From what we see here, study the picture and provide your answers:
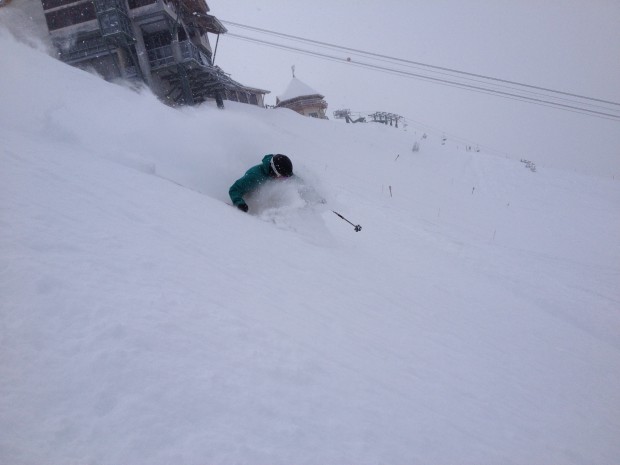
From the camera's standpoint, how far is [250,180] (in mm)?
5301

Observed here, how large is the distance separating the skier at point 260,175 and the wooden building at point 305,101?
1368 inches

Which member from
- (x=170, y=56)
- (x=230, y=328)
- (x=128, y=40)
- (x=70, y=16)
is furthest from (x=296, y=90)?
(x=230, y=328)

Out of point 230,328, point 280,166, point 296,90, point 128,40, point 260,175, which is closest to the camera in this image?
point 230,328

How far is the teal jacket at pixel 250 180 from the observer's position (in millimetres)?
5234

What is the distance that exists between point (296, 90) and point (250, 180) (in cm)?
3754

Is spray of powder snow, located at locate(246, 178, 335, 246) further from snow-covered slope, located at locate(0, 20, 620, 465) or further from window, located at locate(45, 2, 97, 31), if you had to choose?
window, located at locate(45, 2, 97, 31)

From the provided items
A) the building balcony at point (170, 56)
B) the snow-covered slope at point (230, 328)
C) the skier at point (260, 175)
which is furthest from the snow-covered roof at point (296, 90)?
the skier at point (260, 175)

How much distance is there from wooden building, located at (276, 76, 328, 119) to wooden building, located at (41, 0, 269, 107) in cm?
1654

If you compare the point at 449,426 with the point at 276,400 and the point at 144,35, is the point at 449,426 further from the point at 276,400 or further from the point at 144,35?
the point at 144,35

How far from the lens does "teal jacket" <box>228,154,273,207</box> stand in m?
5.23

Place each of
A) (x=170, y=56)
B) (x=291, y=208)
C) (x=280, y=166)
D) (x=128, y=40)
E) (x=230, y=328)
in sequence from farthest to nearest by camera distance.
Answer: (x=170, y=56)
(x=128, y=40)
(x=291, y=208)
(x=280, y=166)
(x=230, y=328)

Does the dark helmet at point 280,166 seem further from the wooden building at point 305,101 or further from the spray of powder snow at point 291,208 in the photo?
the wooden building at point 305,101

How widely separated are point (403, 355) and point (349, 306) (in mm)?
689

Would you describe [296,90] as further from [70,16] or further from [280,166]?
[280,166]
